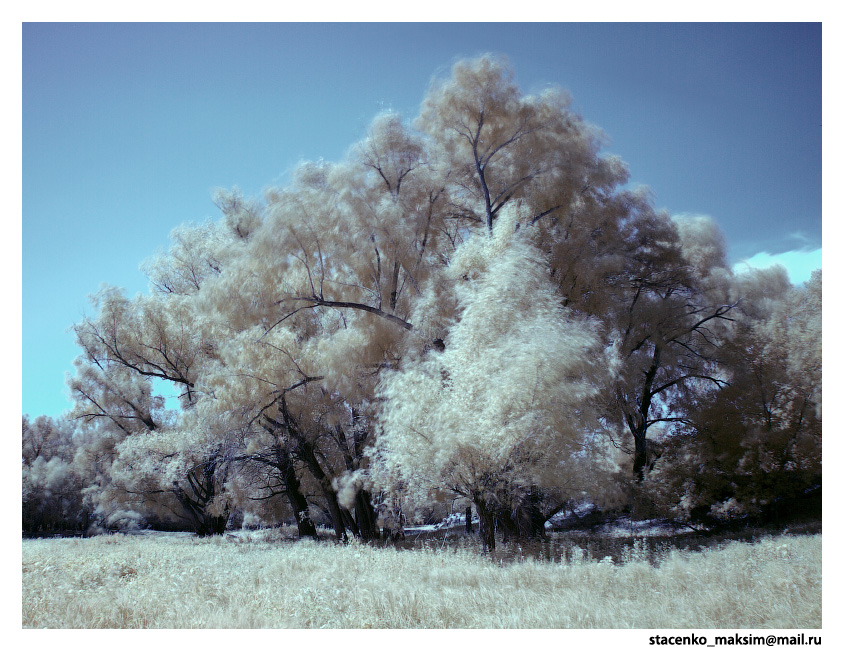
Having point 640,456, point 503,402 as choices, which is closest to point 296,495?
point 640,456

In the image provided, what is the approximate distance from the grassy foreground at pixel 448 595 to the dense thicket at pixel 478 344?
57.5 inches

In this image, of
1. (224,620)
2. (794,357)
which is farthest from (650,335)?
(224,620)

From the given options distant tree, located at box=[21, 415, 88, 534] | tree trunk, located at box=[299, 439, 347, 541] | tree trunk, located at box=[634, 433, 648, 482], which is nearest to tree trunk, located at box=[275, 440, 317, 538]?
tree trunk, located at box=[299, 439, 347, 541]

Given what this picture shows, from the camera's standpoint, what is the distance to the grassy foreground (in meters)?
4.03

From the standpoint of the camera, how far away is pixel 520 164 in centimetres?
941

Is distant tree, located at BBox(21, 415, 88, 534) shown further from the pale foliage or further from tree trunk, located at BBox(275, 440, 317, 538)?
the pale foliage

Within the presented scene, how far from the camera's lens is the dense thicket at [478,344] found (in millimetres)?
6379

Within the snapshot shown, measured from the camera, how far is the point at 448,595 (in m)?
4.45

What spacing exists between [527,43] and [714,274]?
287 inches

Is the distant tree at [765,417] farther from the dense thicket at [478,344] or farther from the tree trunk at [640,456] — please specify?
the tree trunk at [640,456]

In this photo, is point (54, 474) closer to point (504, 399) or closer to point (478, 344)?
point (478, 344)

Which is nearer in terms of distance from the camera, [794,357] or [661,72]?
[661,72]

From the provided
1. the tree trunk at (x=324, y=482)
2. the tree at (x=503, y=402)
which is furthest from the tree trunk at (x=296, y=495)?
the tree at (x=503, y=402)

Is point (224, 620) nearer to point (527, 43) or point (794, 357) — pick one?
point (527, 43)
